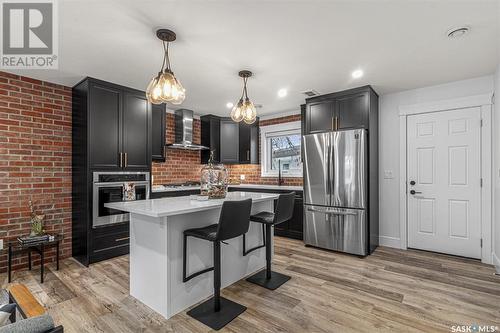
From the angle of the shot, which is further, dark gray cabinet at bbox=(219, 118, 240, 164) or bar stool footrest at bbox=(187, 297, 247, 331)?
dark gray cabinet at bbox=(219, 118, 240, 164)

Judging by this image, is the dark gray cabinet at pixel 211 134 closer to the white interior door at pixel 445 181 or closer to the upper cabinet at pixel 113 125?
the upper cabinet at pixel 113 125

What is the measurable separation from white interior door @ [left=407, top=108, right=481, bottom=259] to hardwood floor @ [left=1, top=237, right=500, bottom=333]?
35cm

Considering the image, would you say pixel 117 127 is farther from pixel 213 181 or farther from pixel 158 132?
pixel 213 181

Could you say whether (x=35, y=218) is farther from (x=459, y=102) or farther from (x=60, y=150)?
(x=459, y=102)

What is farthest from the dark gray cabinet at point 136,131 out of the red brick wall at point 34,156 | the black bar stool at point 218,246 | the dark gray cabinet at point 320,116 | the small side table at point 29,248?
the dark gray cabinet at point 320,116

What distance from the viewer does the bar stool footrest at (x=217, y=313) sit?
6.68 ft

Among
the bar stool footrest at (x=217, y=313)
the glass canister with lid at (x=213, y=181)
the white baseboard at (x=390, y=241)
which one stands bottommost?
the bar stool footrest at (x=217, y=313)

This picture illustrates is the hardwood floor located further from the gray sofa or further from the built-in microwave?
the gray sofa

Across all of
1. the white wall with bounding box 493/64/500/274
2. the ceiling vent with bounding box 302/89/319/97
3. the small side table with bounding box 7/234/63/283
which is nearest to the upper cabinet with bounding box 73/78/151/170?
the small side table with bounding box 7/234/63/283

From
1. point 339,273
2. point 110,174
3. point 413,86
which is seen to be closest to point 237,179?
point 110,174

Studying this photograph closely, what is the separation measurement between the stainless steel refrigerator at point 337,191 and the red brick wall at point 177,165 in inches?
97.0

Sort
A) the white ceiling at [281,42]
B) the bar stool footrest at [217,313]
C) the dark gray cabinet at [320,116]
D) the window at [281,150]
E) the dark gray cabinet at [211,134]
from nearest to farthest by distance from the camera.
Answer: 1. the white ceiling at [281,42]
2. the bar stool footrest at [217,313]
3. the dark gray cabinet at [320,116]
4. the window at [281,150]
5. the dark gray cabinet at [211,134]

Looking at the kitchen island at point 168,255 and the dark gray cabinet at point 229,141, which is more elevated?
the dark gray cabinet at point 229,141

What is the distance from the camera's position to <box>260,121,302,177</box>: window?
5.17 metres
